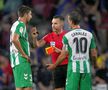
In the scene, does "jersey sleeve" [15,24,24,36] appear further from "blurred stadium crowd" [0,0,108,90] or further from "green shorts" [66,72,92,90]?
"blurred stadium crowd" [0,0,108,90]

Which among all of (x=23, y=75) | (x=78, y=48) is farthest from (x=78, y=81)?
(x=23, y=75)

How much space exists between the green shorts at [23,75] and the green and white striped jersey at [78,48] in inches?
37.6

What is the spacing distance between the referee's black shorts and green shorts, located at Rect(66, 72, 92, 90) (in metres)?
1.22

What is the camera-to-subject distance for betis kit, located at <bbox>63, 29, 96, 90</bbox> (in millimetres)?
11945

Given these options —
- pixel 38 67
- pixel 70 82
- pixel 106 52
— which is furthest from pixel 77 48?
pixel 106 52

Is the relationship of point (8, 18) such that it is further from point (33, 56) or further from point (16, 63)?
Answer: point (16, 63)

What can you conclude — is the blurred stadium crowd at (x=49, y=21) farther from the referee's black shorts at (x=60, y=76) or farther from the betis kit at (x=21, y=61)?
the betis kit at (x=21, y=61)

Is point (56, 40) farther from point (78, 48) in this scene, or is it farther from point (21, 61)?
point (78, 48)

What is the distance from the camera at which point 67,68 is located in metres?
12.8

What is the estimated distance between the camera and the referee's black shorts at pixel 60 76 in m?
13.3

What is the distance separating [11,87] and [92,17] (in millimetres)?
3655

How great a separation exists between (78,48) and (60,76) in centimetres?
150

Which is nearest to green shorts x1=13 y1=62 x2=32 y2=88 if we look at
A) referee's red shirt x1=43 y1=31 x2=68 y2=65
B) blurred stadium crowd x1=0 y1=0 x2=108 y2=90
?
referee's red shirt x1=43 y1=31 x2=68 y2=65

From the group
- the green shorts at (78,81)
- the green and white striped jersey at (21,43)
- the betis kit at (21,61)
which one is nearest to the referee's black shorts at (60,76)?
the betis kit at (21,61)
